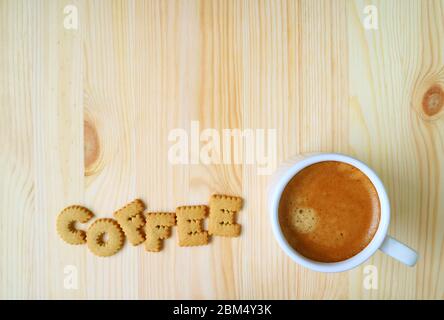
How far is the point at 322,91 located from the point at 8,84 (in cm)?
55

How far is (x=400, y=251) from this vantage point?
0.49 meters

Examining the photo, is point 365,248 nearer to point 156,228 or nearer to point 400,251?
point 400,251

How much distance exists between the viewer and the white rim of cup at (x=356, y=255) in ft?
1.60

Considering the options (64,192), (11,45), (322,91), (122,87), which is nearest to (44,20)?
(11,45)

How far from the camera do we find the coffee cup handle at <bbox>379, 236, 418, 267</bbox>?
49 cm

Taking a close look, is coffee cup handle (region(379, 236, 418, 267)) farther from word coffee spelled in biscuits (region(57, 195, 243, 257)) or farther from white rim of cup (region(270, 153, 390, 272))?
word coffee spelled in biscuits (region(57, 195, 243, 257))

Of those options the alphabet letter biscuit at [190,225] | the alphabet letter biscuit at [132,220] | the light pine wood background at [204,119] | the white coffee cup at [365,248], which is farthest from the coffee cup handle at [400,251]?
the alphabet letter biscuit at [132,220]

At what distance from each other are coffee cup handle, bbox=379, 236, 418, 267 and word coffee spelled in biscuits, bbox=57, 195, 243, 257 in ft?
0.77

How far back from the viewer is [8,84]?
628 millimetres

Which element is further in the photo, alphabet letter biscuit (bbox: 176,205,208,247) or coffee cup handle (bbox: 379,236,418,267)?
alphabet letter biscuit (bbox: 176,205,208,247)

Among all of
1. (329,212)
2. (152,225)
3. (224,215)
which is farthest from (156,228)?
(329,212)

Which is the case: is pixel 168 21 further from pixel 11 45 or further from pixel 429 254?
pixel 429 254

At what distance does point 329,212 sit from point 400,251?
4.1 inches

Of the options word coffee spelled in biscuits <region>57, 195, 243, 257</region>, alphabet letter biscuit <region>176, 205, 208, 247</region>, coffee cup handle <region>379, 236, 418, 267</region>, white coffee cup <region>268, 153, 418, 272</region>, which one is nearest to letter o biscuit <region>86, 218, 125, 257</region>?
word coffee spelled in biscuits <region>57, 195, 243, 257</region>
